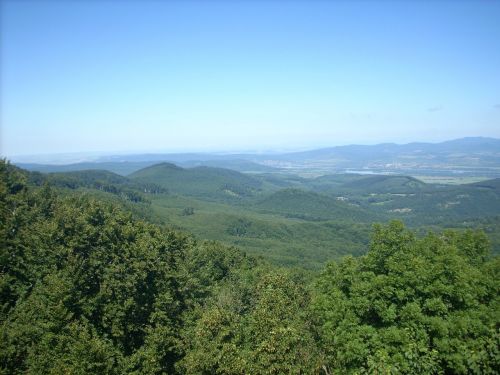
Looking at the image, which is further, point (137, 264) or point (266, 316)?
point (137, 264)

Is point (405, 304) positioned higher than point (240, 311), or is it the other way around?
point (405, 304)

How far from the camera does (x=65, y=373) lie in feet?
74.2

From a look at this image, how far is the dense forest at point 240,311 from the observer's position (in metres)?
22.0

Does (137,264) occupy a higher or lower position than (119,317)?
higher

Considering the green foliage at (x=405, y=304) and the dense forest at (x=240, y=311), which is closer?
the green foliage at (x=405, y=304)

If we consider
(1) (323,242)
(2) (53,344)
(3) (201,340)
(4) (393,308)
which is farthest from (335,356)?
(1) (323,242)

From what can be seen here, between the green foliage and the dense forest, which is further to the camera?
the dense forest

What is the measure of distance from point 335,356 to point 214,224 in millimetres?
167113

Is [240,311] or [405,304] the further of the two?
[240,311]

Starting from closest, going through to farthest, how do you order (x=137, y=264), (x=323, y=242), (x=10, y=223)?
(x=137, y=264)
(x=10, y=223)
(x=323, y=242)

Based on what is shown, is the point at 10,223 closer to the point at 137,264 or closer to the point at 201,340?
the point at 137,264

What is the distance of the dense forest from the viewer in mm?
22016

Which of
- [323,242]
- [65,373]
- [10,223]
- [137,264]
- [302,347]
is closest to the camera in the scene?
[65,373]

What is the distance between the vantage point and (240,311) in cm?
4091
